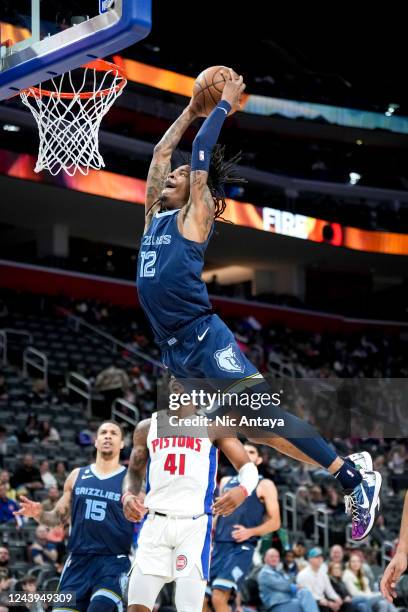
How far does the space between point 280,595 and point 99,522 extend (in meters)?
3.62

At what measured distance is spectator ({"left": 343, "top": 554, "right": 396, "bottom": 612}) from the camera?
13.1 meters

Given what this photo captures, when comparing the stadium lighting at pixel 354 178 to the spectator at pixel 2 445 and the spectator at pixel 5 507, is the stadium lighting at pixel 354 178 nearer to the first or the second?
the spectator at pixel 2 445

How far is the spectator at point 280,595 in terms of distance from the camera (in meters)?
12.1

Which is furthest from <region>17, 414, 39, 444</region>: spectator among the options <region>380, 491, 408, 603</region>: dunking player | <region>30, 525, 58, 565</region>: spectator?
<region>380, 491, 408, 603</region>: dunking player

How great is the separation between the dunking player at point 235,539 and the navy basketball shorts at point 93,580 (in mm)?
1312

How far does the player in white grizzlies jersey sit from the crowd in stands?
3318 millimetres

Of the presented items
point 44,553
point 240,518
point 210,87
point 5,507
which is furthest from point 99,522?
point 5,507

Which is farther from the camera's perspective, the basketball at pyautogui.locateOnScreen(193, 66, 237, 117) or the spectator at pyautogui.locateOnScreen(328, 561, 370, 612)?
the spectator at pyautogui.locateOnScreen(328, 561, 370, 612)

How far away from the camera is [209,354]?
661cm

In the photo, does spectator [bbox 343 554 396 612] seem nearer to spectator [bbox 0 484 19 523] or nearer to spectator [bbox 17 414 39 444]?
spectator [bbox 0 484 19 523]

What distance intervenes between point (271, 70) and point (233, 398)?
31848mm

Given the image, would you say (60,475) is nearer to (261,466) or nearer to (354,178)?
(261,466)

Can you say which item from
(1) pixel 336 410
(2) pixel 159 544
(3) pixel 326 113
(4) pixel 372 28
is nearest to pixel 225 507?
(2) pixel 159 544

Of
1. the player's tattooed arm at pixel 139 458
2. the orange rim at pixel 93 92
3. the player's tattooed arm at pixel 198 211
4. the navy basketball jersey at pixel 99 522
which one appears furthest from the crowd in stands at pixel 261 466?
the player's tattooed arm at pixel 198 211
